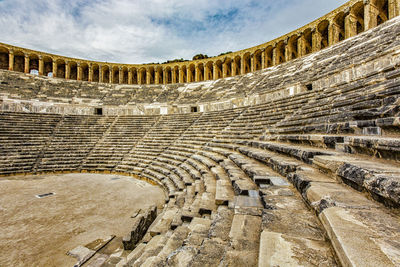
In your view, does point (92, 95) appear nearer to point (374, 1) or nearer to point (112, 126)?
point (112, 126)

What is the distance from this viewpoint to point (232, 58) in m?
22.8

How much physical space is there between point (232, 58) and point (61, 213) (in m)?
22.6

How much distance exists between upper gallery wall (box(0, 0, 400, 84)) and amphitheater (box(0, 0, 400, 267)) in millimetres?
165

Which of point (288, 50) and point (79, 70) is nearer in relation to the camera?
point (288, 50)

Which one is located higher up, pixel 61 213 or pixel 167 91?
pixel 167 91

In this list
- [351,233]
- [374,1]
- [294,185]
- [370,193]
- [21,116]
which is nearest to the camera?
[351,233]

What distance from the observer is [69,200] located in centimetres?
633

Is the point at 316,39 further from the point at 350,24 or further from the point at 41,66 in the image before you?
the point at 41,66

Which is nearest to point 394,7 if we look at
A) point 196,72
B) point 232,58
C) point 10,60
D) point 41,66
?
point 232,58

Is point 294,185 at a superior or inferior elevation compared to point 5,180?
superior

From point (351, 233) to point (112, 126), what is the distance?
55.0 ft

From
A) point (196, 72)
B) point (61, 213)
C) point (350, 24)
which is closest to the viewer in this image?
point (61, 213)

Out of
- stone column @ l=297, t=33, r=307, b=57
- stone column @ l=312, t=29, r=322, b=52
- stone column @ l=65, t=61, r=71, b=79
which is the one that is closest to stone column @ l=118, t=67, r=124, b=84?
stone column @ l=65, t=61, r=71, b=79

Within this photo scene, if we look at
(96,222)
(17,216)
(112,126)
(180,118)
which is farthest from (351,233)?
(112,126)
